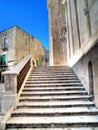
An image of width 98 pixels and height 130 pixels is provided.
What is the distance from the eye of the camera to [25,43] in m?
22.0

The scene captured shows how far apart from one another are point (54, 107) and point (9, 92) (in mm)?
1361

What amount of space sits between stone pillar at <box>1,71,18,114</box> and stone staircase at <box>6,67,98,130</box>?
10.5 inches

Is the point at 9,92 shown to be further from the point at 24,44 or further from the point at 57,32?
the point at 24,44

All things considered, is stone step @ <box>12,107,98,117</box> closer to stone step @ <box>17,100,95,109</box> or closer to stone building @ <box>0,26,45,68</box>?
stone step @ <box>17,100,95,109</box>

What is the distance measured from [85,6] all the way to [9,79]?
354cm

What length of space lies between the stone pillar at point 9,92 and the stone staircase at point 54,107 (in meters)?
0.27

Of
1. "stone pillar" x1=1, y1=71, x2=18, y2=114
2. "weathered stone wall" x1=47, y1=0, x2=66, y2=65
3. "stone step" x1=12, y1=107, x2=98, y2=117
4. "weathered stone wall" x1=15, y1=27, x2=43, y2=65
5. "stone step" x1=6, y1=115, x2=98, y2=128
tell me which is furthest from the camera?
"weathered stone wall" x1=15, y1=27, x2=43, y2=65

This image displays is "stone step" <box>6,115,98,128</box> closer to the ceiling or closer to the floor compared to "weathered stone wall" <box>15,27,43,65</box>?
closer to the floor

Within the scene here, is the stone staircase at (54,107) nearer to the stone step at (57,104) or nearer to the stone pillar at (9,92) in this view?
Result: the stone step at (57,104)

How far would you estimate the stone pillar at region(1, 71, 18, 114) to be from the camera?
4219 mm

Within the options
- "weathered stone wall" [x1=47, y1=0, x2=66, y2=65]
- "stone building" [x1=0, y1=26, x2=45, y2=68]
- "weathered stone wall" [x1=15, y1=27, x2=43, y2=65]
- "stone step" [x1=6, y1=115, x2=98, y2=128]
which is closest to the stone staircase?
"stone step" [x1=6, y1=115, x2=98, y2=128]

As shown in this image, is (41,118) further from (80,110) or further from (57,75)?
(57,75)

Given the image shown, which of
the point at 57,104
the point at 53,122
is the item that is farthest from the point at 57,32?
the point at 53,122

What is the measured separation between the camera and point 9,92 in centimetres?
432
